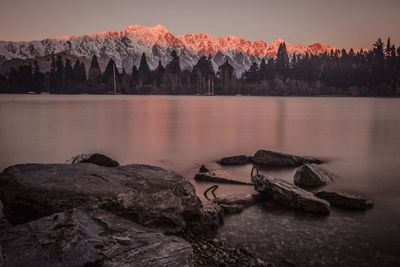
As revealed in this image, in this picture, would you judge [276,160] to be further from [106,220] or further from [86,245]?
[86,245]

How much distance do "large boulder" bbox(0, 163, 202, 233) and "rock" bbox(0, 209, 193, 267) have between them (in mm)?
1181

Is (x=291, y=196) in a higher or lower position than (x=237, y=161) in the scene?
higher

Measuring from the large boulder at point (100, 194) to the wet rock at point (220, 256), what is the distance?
1.41 metres

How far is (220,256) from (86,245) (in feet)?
9.63

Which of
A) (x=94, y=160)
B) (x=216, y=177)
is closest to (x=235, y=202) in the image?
(x=216, y=177)

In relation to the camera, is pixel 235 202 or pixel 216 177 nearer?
pixel 235 202

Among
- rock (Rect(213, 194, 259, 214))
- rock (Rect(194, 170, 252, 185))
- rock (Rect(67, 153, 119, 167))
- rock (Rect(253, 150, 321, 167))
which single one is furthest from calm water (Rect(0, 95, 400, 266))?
rock (Rect(67, 153, 119, 167))

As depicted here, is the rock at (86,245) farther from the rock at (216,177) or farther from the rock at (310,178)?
the rock at (310,178)

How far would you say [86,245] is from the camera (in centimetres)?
601

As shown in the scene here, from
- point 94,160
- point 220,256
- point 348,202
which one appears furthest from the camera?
point 94,160

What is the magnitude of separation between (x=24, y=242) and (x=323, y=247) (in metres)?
6.87

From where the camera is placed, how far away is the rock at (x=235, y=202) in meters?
11.1

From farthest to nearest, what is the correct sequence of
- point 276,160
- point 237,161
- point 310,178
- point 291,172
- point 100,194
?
point 237,161, point 276,160, point 291,172, point 310,178, point 100,194

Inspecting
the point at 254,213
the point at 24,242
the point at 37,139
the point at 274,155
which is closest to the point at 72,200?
the point at 24,242
